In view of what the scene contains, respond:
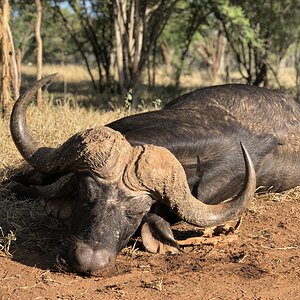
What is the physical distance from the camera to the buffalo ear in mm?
3951

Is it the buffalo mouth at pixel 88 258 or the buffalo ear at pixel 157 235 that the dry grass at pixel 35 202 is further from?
the buffalo mouth at pixel 88 258

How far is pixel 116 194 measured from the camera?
11.8 ft

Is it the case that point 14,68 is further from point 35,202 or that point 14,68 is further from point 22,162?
point 35,202

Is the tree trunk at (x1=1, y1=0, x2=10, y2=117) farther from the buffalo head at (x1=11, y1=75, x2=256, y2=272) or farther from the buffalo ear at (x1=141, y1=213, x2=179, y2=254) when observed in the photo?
the buffalo ear at (x1=141, y1=213, x2=179, y2=254)

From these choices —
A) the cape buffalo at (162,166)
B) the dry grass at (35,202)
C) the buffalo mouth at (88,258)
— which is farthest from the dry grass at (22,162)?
the buffalo mouth at (88,258)

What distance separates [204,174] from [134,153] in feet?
2.98

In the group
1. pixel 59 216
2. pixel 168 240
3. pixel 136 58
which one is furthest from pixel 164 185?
pixel 136 58

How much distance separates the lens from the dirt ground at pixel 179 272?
11.6 ft

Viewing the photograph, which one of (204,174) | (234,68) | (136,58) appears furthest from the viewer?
(234,68)

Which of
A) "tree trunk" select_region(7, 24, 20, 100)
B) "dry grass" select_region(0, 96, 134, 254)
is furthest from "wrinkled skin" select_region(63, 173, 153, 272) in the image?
"tree trunk" select_region(7, 24, 20, 100)

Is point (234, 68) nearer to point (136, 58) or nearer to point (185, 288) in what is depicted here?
point (136, 58)

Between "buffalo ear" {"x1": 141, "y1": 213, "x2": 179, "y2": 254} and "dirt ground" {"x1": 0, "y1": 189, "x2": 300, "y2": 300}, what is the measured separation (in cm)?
6

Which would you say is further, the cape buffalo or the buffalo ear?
the buffalo ear

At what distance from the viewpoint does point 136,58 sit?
40.5 feet
